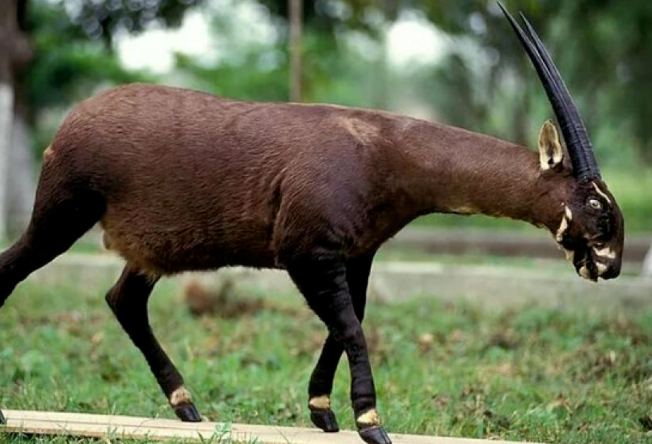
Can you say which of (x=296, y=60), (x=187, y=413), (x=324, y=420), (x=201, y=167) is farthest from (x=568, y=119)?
(x=296, y=60)

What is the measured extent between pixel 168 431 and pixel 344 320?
2.96ft

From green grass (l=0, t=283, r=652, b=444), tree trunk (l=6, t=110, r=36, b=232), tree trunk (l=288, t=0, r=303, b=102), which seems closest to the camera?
green grass (l=0, t=283, r=652, b=444)

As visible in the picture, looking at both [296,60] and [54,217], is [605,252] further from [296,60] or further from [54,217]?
[296,60]

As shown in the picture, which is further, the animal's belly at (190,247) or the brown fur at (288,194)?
the animal's belly at (190,247)

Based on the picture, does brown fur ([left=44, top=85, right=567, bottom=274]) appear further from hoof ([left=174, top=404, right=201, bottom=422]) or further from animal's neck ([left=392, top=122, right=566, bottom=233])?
hoof ([left=174, top=404, right=201, bottom=422])

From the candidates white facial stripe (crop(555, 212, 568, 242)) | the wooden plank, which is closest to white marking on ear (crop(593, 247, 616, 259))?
white facial stripe (crop(555, 212, 568, 242))

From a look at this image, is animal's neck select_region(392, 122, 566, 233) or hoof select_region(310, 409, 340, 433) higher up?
animal's neck select_region(392, 122, 566, 233)

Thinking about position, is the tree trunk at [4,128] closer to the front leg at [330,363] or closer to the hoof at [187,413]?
the hoof at [187,413]

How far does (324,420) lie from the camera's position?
17.9ft

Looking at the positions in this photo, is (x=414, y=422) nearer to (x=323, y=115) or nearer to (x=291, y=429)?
(x=291, y=429)

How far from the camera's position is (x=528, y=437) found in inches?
227

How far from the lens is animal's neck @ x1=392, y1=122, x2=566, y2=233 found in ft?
16.3

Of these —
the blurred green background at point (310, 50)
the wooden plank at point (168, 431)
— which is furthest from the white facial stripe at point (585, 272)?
the blurred green background at point (310, 50)

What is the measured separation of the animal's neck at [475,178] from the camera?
498cm
